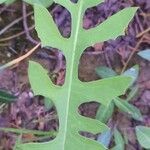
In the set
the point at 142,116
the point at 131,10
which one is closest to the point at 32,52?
the point at 142,116

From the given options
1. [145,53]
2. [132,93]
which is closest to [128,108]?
[132,93]

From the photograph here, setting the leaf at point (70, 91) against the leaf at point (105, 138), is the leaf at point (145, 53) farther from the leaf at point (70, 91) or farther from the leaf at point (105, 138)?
the leaf at point (70, 91)

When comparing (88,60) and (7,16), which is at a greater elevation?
(7,16)

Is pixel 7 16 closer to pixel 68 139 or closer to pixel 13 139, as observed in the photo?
pixel 13 139

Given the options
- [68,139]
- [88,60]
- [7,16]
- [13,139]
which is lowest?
[13,139]

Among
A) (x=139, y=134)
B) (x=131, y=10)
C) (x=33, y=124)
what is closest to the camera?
(x=131, y=10)

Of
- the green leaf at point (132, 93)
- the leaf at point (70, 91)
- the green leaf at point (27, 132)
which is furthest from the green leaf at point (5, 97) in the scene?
the green leaf at point (132, 93)

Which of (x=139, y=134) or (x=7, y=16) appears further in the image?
(x=7, y=16)
